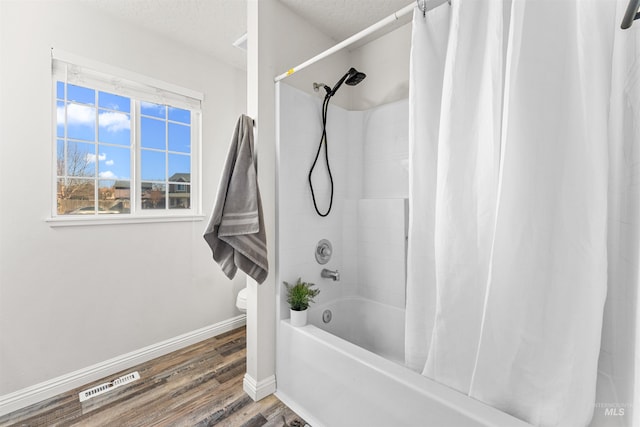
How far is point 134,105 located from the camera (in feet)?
7.34

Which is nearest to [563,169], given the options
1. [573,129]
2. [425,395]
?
[573,129]

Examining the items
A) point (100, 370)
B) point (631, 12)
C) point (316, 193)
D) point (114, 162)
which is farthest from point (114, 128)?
point (631, 12)

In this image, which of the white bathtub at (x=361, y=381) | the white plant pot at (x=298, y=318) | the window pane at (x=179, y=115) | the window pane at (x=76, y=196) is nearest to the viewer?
the white bathtub at (x=361, y=381)

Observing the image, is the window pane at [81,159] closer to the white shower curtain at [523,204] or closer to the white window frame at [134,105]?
the white window frame at [134,105]

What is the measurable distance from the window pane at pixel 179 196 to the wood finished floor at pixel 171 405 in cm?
124

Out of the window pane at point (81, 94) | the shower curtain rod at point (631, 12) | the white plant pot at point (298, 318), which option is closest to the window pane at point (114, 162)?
the window pane at point (81, 94)

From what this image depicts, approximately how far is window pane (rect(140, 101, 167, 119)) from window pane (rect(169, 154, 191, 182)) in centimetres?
33

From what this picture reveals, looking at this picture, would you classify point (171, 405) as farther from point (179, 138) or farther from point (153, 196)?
point (179, 138)

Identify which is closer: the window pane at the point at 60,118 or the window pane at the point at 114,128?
the window pane at the point at 60,118

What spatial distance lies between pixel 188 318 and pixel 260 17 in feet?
7.52

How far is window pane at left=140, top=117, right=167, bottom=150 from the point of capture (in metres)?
2.30

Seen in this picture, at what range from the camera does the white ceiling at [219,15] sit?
1.90 m

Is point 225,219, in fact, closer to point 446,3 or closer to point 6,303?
point 6,303

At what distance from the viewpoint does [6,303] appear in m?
1.65
